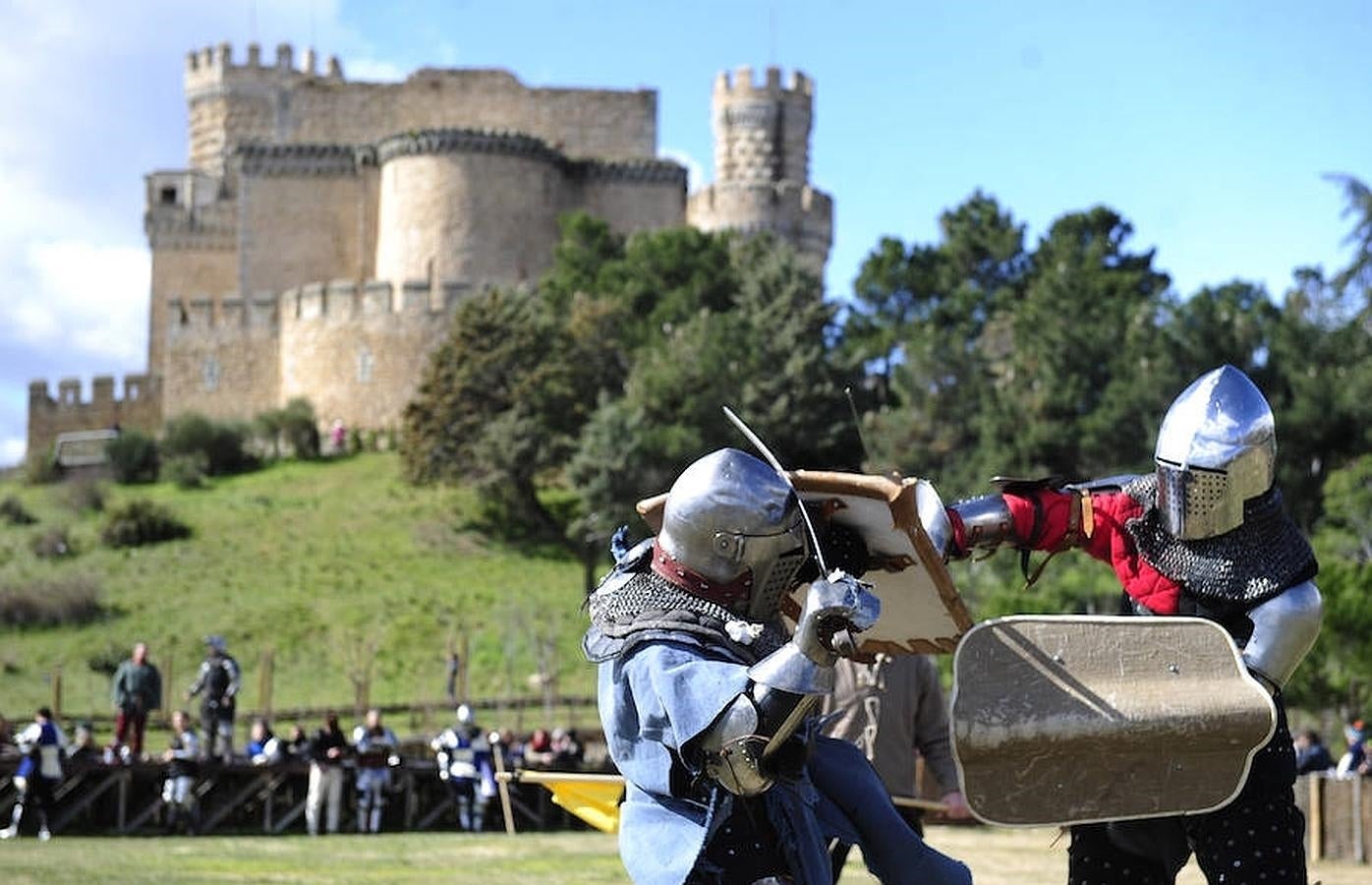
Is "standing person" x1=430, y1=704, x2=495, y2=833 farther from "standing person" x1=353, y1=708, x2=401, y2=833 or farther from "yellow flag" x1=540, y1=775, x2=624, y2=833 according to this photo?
"yellow flag" x1=540, y1=775, x2=624, y2=833

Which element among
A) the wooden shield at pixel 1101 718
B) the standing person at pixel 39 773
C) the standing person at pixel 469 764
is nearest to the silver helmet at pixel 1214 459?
the wooden shield at pixel 1101 718

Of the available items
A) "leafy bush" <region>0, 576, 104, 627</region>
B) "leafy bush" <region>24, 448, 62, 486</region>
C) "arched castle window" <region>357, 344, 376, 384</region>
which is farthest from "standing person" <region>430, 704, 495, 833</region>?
"arched castle window" <region>357, 344, 376, 384</region>

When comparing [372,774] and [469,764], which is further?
[372,774]

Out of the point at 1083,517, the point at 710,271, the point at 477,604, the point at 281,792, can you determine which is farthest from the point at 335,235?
the point at 1083,517

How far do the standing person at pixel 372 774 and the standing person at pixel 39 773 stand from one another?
3.02 meters

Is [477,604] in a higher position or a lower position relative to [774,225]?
lower

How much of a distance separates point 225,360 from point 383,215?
9.05 metres

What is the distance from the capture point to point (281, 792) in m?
22.8

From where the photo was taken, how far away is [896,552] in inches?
255

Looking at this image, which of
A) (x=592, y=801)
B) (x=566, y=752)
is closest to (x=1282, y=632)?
(x=592, y=801)

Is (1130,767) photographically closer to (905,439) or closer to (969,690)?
(969,690)

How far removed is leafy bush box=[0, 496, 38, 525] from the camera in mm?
63000

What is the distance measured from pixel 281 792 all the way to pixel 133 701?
5.40 feet

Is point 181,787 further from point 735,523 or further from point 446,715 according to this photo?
point 446,715
